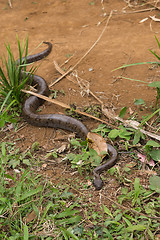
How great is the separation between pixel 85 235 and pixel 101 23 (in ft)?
20.8

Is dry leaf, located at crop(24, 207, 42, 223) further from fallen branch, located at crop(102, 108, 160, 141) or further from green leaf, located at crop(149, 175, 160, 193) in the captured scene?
fallen branch, located at crop(102, 108, 160, 141)

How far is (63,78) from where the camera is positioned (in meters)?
5.95

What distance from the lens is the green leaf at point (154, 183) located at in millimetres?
3366

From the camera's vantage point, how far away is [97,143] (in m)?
4.19

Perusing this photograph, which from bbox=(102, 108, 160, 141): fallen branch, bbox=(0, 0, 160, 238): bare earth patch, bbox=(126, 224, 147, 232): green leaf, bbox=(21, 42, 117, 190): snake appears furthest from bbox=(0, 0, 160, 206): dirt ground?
bbox=(126, 224, 147, 232): green leaf

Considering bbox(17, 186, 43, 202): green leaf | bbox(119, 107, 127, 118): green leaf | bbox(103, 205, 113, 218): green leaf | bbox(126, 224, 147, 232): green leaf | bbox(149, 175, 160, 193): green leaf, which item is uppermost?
bbox(119, 107, 127, 118): green leaf

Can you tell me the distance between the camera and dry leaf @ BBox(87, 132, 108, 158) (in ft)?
13.5

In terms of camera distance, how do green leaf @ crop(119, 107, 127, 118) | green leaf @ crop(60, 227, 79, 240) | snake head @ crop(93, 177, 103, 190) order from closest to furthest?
green leaf @ crop(60, 227, 79, 240) < snake head @ crop(93, 177, 103, 190) < green leaf @ crop(119, 107, 127, 118)

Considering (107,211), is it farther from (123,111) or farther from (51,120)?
(51,120)

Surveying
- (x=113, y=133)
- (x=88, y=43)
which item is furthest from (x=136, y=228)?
(x=88, y=43)

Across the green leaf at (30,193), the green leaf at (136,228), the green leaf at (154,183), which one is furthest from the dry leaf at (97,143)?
the green leaf at (136,228)

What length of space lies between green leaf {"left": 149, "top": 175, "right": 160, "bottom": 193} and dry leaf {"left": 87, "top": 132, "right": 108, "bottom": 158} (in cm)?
89

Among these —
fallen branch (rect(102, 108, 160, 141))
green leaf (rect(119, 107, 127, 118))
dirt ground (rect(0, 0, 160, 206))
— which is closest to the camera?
fallen branch (rect(102, 108, 160, 141))

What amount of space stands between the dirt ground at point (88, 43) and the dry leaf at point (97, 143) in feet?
1.64
